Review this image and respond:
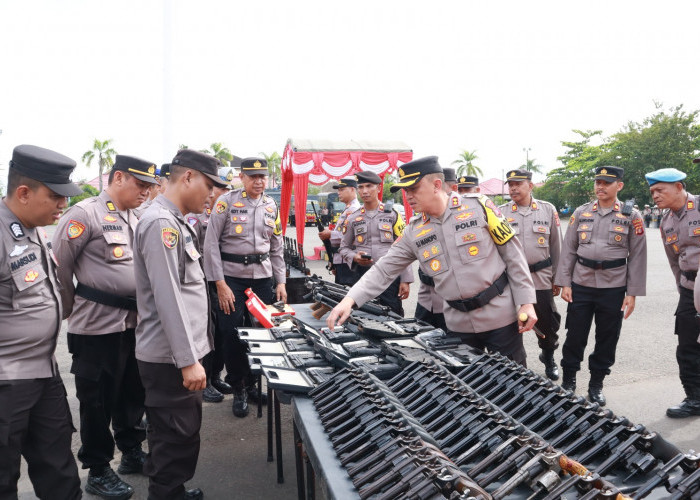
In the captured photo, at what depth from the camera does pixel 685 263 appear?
4.18 metres

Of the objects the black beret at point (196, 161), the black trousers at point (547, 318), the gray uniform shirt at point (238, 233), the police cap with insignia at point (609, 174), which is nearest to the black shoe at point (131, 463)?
the gray uniform shirt at point (238, 233)

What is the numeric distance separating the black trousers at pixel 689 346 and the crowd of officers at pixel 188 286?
1cm

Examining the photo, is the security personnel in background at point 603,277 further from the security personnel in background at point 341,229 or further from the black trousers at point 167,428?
the black trousers at point 167,428

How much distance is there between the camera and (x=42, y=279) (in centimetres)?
234

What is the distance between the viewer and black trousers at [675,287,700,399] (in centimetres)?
419

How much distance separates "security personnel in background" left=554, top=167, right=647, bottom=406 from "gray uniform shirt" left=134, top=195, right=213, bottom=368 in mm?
3512

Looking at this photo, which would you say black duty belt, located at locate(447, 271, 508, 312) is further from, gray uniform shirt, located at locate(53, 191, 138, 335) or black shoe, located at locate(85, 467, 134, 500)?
black shoe, located at locate(85, 467, 134, 500)

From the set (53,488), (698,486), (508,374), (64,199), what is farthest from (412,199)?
(53,488)

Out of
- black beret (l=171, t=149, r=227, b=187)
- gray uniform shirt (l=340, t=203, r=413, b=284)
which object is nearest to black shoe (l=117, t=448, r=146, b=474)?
black beret (l=171, t=149, r=227, b=187)

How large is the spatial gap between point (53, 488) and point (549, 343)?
4455 mm

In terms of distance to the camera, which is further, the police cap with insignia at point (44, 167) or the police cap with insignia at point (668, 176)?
the police cap with insignia at point (668, 176)

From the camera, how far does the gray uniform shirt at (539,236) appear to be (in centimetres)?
516

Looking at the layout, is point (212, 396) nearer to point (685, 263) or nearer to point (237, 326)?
point (237, 326)

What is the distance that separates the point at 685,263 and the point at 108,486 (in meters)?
4.61
